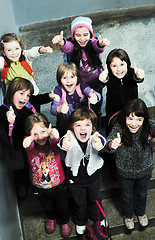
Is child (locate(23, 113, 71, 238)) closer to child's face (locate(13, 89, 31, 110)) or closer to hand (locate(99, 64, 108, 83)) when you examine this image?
child's face (locate(13, 89, 31, 110))

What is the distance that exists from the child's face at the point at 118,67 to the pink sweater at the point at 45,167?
890 millimetres

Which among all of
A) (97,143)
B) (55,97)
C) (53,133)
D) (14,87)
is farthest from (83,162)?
(14,87)

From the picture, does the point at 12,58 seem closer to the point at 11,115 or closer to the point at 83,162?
the point at 11,115

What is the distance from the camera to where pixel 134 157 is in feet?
8.52

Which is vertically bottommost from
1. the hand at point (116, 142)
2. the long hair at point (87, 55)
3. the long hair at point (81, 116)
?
the hand at point (116, 142)

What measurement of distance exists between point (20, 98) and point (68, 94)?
17.9 inches

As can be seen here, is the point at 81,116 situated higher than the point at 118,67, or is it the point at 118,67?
the point at 118,67

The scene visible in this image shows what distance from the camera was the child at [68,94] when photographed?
2719 millimetres

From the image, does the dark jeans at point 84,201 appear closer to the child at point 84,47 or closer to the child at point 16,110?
the child at point 16,110

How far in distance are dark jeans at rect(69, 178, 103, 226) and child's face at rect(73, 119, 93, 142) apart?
475 mm

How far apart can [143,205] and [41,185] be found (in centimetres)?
101

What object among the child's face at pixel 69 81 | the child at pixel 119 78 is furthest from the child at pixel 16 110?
the child at pixel 119 78

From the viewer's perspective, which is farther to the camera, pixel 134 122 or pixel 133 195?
pixel 133 195

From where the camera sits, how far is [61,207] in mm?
2824
